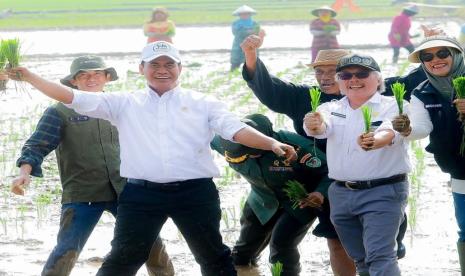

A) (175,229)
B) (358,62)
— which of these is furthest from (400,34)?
(358,62)

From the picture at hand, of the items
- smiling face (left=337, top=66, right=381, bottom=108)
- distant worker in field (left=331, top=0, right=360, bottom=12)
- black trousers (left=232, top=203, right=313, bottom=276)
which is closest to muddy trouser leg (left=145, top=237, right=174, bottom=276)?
black trousers (left=232, top=203, right=313, bottom=276)

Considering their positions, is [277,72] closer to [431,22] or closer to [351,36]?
[351,36]

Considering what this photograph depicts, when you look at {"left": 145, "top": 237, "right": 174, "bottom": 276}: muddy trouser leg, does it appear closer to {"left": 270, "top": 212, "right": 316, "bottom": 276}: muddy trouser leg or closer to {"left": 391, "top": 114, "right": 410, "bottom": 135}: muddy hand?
{"left": 270, "top": 212, "right": 316, "bottom": 276}: muddy trouser leg

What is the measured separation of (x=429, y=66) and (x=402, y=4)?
3623 centimetres

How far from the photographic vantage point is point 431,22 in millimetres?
31375

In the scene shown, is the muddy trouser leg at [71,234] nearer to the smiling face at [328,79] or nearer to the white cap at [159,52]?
the white cap at [159,52]

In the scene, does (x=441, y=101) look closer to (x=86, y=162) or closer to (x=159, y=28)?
(x=86, y=162)

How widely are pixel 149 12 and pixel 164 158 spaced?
35.1 meters

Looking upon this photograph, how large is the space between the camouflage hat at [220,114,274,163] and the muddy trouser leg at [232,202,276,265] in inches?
24.3

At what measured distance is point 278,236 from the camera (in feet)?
20.3

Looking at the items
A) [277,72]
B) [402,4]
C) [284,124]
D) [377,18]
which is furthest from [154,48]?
[402,4]

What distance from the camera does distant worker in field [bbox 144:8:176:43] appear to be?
59.3 feet

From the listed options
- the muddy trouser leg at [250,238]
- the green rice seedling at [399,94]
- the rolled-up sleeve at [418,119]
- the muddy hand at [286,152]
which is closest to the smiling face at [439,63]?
the rolled-up sleeve at [418,119]

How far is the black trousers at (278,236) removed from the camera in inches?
243
